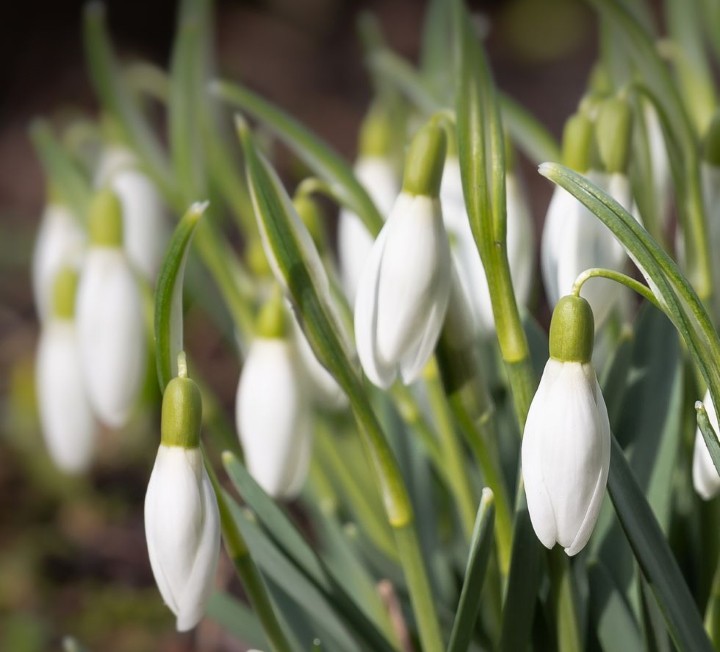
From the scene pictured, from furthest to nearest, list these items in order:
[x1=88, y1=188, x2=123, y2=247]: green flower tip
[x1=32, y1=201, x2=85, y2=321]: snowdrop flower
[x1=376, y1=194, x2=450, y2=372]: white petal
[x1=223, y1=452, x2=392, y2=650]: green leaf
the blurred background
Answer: the blurred background
[x1=32, y1=201, x2=85, y2=321]: snowdrop flower
[x1=88, y1=188, x2=123, y2=247]: green flower tip
[x1=223, y1=452, x2=392, y2=650]: green leaf
[x1=376, y1=194, x2=450, y2=372]: white petal

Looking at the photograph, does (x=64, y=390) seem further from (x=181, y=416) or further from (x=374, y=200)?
(x=181, y=416)

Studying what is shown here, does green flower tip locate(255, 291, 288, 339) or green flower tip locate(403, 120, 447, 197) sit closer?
green flower tip locate(403, 120, 447, 197)

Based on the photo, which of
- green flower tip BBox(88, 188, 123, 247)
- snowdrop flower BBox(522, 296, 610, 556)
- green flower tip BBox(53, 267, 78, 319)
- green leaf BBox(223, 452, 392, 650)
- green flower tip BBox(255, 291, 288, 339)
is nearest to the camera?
snowdrop flower BBox(522, 296, 610, 556)

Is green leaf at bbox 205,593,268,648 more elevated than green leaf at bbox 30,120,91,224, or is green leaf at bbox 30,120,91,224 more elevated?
green leaf at bbox 30,120,91,224

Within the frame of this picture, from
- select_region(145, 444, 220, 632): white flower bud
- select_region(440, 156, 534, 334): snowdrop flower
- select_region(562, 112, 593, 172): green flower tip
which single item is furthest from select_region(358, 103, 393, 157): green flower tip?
select_region(145, 444, 220, 632): white flower bud

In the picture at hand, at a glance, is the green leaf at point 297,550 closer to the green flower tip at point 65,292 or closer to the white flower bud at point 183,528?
the white flower bud at point 183,528

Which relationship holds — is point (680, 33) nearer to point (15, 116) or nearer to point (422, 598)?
point (422, 598)

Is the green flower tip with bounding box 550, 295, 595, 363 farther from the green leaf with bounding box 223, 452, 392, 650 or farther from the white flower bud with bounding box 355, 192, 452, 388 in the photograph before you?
the green leaf with bounding box 223, 452, 392, 650

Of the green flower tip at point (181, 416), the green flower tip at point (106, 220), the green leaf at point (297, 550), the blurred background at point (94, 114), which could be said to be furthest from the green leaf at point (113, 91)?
the green flower tip at point (181, 416)
